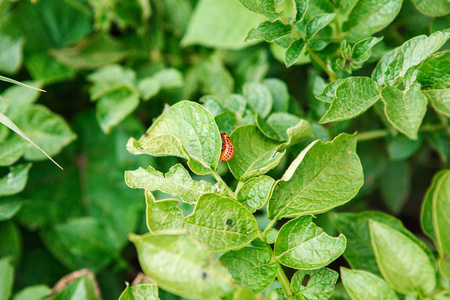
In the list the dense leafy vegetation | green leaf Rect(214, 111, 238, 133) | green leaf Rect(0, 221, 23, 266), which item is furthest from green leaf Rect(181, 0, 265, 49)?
green leaf Rect(0, 221, 23, 266)

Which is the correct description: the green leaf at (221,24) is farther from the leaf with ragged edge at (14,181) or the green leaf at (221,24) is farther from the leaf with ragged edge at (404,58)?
the leaf with ragged edge at (14,181)

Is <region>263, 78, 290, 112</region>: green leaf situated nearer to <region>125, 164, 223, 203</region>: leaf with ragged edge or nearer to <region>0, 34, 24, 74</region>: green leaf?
<region>125, 164, 223, 203</region>: leaf with ragged edge

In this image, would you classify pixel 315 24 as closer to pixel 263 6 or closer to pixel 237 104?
pixel 263 6

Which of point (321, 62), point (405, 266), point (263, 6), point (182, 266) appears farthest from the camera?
point (321, 62)

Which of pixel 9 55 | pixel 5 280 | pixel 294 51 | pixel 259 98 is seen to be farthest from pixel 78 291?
pixel 9 55

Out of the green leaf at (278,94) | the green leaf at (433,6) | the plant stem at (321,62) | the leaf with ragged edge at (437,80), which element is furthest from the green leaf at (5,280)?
the green leaf at (433,6)

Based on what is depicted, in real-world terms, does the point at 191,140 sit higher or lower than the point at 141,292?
higher
